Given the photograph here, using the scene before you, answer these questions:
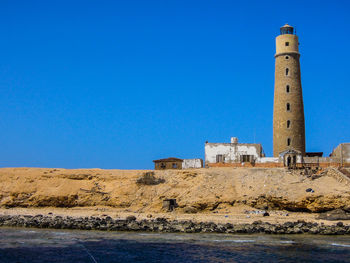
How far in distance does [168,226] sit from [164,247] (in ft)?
16.3

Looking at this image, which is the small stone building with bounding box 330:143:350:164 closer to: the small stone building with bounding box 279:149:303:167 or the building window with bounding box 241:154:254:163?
the small stone building with bounding box 279:149:303:167

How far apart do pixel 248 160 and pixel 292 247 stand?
2363 centimetres

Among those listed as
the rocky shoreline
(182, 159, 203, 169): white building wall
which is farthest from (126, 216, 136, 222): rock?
(182, 159, 203, 169): white building wall

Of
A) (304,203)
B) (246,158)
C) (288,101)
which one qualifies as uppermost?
(288,101)

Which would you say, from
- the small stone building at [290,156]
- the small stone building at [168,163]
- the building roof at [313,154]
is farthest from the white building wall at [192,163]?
the building roof at [313,154]

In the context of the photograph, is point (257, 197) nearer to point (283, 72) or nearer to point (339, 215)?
point (339, 215)

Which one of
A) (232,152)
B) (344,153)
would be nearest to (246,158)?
(232,152)

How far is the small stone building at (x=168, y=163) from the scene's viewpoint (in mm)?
47188

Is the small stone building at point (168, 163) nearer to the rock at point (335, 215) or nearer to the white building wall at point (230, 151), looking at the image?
the white building wall at point (230, 151)

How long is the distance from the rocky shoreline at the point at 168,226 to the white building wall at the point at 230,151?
1673cm

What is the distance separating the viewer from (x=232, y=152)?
46.7m

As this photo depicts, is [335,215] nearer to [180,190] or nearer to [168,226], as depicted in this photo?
[168,226]

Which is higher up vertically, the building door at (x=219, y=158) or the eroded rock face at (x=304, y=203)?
the building door at (x=219, y=158)

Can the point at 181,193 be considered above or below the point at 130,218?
above
